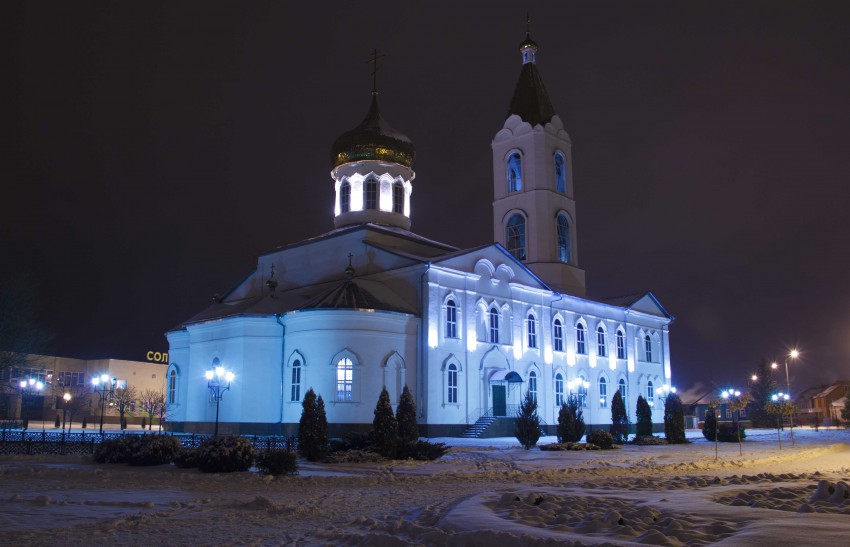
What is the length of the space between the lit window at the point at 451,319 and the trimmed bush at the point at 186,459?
15.8m

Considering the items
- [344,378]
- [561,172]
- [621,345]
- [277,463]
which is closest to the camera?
[277,463]

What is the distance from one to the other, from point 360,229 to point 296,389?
8168 millimetres

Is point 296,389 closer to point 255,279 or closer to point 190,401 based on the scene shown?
point 190,401

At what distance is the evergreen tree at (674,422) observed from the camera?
29.7 m

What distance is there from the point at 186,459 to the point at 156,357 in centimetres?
5219

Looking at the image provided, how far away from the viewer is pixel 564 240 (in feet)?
137

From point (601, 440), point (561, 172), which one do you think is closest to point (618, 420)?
point (601, 440)

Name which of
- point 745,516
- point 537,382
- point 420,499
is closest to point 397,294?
point 537,382

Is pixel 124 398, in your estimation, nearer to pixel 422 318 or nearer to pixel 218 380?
pixel 218 380

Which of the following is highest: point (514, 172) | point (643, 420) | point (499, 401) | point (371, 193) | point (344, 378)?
point (514, 172)

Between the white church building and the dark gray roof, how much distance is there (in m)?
0.08

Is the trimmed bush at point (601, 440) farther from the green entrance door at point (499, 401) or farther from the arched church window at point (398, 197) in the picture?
the arched church window at point (398, 197)

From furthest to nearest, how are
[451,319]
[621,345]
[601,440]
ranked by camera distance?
[621,345] < [451,319] < [601,440]

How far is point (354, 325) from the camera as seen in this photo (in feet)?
95.2
